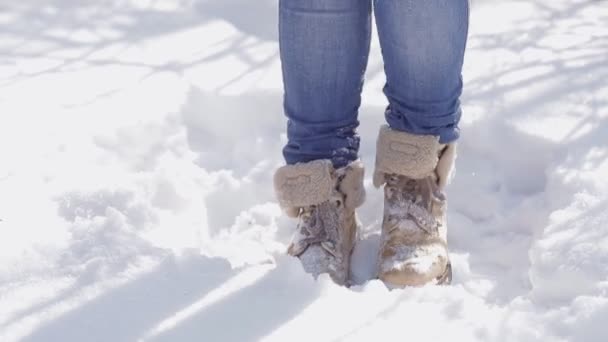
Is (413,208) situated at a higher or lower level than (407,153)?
lower

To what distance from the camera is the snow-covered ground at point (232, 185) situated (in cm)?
143

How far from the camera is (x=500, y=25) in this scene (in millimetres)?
2502

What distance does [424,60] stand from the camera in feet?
5.07

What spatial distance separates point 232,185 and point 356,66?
44 centimetres

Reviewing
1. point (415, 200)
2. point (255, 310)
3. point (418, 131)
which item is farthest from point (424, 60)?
point (255, 310)

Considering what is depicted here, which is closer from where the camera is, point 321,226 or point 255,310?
point 255,310

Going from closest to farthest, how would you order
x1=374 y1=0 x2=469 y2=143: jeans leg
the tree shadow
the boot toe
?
1. the tree shadow
2. x1=374 y1=0 x2=469 y2=143: jeans leg
3. the boot toe

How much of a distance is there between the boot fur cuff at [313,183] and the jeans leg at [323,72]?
0.09 feet

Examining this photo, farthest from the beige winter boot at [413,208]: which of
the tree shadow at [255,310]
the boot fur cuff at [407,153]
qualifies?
the tree shadow at [255,310]

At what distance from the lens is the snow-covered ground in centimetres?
143

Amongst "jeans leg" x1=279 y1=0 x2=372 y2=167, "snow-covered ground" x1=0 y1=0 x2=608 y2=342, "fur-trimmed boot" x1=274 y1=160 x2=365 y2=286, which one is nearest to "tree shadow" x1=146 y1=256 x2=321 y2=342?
"snow-covered ground" x1=0 y1=0 x2=608 y2=342

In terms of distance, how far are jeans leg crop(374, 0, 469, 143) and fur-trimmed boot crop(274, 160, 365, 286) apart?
14 cm

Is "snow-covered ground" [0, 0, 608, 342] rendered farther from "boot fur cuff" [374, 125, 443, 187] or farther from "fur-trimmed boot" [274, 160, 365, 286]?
"boot fur cuff" [374, 125, 443, 187]

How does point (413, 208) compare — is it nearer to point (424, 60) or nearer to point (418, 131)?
point (418, 131)
